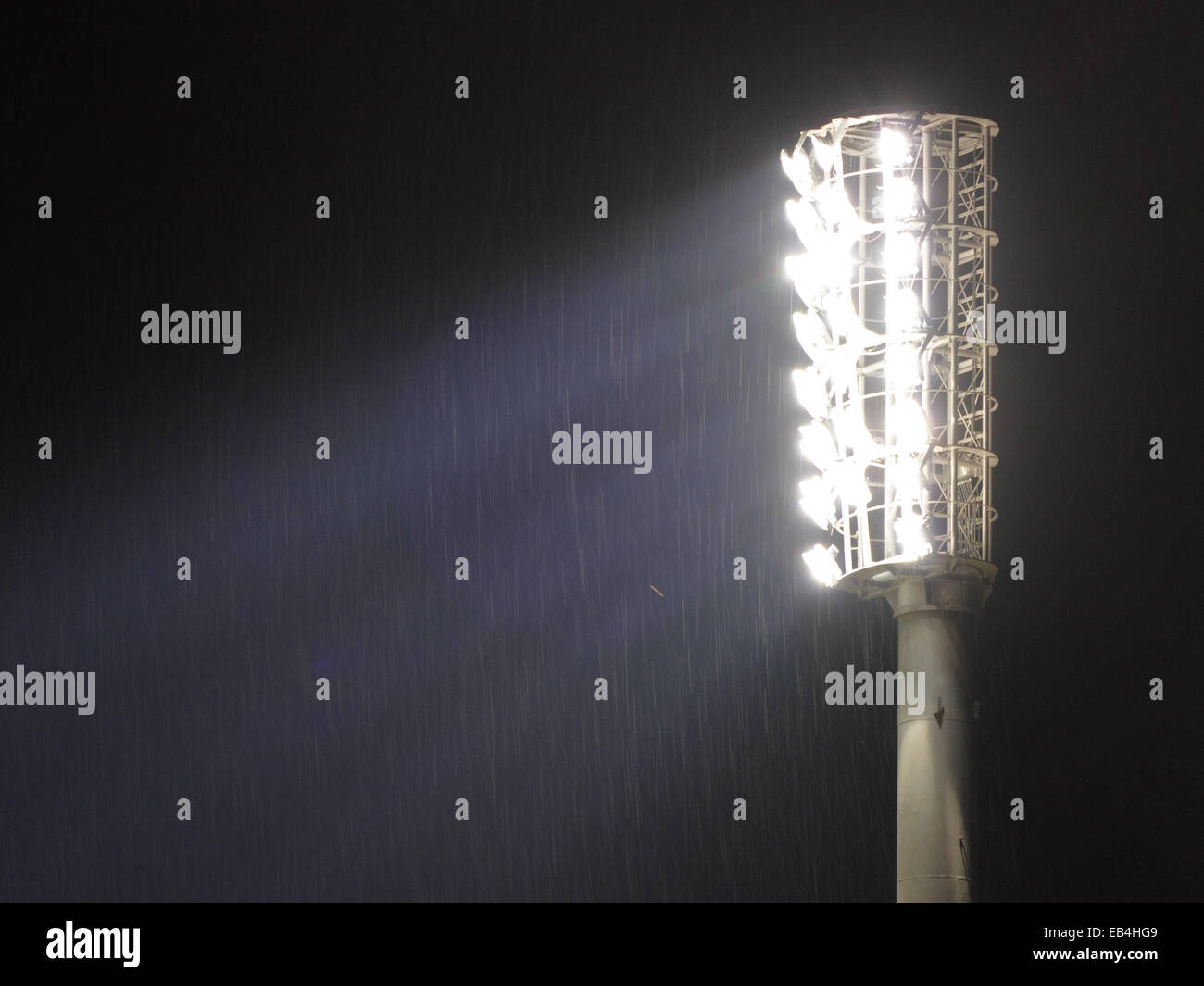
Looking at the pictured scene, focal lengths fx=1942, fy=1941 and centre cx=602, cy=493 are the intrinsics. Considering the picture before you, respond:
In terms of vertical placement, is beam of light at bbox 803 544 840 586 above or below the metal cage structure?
below

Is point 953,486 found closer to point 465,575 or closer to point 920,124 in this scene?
point 920,124

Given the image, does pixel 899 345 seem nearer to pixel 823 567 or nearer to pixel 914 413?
pixel 914 413

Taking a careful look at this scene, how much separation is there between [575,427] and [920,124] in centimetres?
970

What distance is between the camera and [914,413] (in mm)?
34188

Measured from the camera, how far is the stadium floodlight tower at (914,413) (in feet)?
114

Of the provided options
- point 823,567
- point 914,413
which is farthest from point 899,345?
point 823,567

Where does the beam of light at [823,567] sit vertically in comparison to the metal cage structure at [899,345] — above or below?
below

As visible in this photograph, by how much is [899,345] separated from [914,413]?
129cm

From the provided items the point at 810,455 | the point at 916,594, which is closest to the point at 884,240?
the point at 810,455

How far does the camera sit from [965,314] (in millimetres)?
35188

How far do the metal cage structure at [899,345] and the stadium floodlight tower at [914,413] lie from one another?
3cm

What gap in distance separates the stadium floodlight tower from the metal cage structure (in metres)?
0.03

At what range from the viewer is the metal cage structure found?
34.6 m

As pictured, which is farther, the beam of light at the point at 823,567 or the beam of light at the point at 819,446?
the beam of light at the point at 823,567
